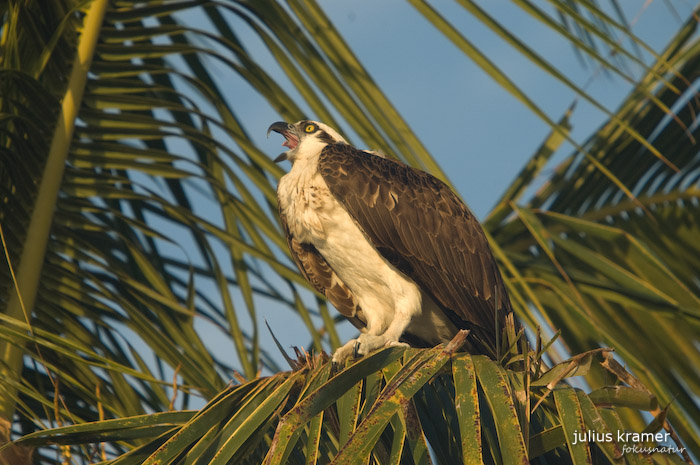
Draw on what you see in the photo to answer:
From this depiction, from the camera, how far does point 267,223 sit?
445 cm

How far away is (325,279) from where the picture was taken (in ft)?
16.9

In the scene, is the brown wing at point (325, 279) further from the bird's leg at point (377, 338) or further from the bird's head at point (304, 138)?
the bird's head at point (304, 138)

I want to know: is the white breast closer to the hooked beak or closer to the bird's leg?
the bird's leg

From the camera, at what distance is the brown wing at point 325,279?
5.08 metres

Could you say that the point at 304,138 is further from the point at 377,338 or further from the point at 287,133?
the point at 377,338

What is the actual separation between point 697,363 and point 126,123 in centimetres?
358

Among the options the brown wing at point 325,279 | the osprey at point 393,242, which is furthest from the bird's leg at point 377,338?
the brown wing at point 325,279

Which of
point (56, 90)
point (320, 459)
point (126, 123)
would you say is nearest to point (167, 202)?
point (126, 123)

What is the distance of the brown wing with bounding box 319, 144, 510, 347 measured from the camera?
468cm

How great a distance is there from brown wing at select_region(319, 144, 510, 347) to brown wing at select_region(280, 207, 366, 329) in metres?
0.50

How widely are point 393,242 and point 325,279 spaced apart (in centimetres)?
64

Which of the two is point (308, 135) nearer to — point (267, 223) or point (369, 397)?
point (267, 223)

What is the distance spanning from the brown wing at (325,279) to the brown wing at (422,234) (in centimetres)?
50

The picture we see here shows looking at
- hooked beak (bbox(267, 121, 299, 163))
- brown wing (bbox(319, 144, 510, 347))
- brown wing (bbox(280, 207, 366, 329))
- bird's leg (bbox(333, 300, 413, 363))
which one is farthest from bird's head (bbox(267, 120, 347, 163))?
bird's leg (bbox(333, 300, 413, 363))
